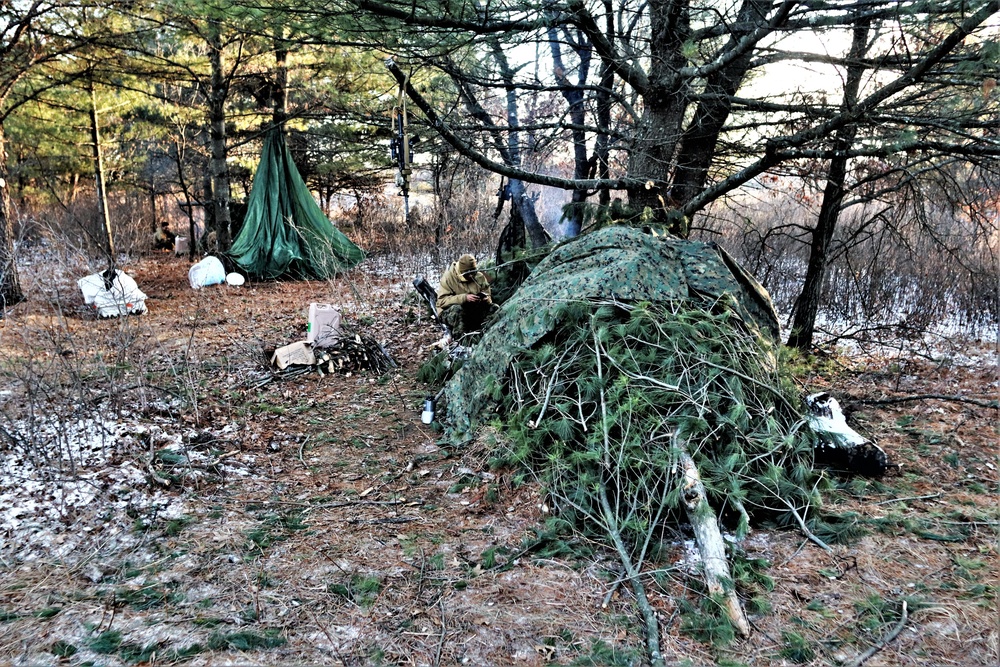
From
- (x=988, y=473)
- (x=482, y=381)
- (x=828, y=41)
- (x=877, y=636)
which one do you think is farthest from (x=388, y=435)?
(x=828, y=41)

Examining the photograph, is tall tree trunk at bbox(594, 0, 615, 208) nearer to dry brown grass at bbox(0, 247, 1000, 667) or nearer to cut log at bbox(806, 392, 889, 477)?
cut log at bbox(806, 392, 889, 477)

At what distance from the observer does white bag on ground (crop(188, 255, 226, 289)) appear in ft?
35.3

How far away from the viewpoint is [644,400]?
384cm

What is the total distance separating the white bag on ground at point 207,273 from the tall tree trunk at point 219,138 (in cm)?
108

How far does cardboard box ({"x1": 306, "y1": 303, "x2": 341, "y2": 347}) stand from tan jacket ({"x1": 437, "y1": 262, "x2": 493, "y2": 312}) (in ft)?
3.96

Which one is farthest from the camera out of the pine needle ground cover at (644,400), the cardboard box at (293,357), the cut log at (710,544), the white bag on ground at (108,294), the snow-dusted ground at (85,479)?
the white bag on ground at (108,294)

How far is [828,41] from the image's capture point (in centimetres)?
487

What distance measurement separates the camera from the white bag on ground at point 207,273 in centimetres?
1077

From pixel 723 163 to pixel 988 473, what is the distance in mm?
4082

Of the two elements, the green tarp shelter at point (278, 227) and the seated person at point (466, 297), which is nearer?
the seated person at point (466, 297)

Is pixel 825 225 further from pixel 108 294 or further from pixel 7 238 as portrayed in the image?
pixel 7 238

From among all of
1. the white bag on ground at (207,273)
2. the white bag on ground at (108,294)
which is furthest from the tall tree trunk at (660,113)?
the white bag on ground at (207,273)

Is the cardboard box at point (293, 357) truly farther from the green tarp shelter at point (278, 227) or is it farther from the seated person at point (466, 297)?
the green tarp shelter at point (278, 227)

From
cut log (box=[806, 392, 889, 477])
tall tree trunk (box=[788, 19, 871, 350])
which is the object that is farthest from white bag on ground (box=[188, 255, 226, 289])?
cut log (box=[806, 392, 889, 477])
